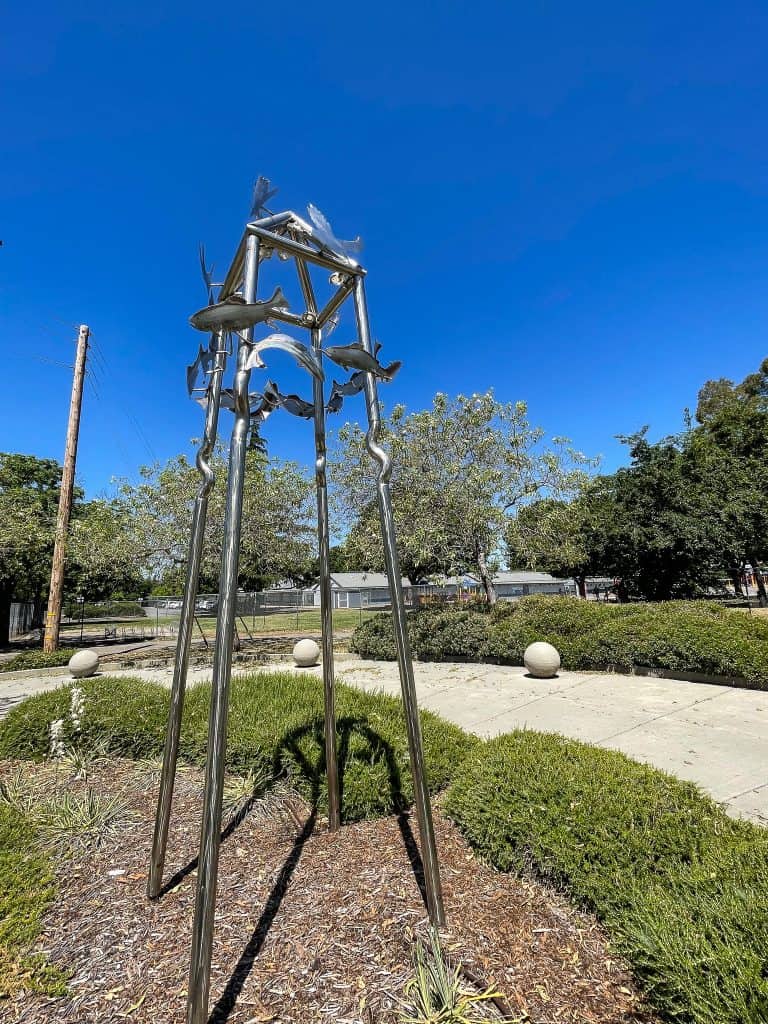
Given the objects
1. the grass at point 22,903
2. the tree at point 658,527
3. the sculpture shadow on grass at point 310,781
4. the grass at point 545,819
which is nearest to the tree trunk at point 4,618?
the grass at point 545,819

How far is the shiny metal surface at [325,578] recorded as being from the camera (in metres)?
2.91

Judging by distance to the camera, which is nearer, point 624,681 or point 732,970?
Answer: point 732,970

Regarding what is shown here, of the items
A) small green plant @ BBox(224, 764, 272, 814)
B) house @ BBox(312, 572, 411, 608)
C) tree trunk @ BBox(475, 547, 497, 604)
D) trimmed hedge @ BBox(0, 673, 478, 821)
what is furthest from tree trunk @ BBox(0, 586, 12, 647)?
house @ BBox(312, 572, 411, 608)

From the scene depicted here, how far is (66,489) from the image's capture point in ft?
40.9

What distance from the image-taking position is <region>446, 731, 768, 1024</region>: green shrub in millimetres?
1639

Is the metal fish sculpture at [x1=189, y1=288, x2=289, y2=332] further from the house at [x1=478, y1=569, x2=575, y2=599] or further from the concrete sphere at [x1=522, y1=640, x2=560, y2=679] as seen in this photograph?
the house at [x1=478, y1=569, x2=575, y2=599]

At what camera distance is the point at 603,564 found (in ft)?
83.7

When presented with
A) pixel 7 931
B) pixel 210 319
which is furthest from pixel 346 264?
pixel 7 931

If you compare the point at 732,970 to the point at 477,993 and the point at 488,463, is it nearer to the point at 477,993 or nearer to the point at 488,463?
the point at 477,993

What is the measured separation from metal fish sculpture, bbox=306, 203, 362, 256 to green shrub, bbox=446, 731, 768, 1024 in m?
3.35

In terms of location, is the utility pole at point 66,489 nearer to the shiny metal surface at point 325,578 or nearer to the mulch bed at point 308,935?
the mulch bed at point 308,935

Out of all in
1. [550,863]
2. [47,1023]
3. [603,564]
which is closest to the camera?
[47,1023]

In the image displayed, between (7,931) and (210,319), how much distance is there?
2909 millimetres

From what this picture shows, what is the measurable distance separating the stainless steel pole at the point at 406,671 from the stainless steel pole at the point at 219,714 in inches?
25.0
